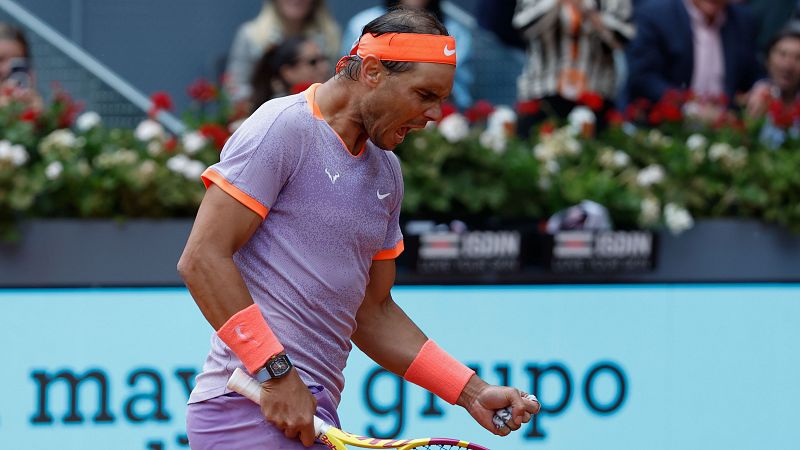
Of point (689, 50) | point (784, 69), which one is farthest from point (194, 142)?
point (784, 69)

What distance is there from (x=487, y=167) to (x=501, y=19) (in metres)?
1.41

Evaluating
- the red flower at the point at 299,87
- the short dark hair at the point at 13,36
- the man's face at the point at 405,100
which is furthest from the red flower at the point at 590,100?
the man's face at the point at 405,100

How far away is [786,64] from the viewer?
22.4 feet

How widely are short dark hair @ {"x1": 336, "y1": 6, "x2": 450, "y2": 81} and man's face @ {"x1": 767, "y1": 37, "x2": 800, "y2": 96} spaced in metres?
4.50

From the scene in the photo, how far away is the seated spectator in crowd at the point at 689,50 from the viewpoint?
6.67 m

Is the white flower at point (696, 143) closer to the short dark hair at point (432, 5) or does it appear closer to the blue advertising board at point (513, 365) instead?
the blue advertising board at point (513, 365)

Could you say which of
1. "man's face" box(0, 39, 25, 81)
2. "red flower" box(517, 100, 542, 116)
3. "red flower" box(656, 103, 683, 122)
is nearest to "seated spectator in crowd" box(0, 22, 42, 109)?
"man's face" box(0, 39, 25, 81)

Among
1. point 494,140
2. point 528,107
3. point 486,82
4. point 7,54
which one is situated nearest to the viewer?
point 494,140

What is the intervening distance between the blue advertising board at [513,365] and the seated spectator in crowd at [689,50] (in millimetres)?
A: 1694

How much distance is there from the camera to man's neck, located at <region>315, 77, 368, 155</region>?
277 cm

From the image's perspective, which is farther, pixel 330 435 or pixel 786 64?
pixel 786 64

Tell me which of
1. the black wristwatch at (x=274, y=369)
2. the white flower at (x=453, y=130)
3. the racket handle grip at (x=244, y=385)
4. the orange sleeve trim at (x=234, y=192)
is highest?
the white flower at (x=453, y=130)

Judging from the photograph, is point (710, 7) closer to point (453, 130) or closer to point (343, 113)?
point (453, 130)

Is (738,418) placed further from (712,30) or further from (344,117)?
(344,117)
